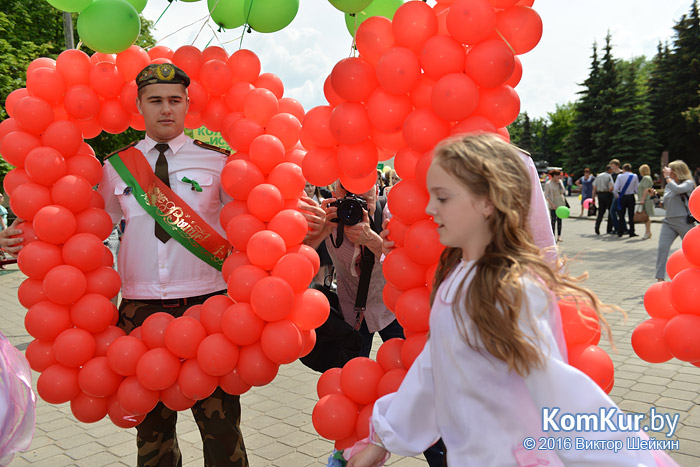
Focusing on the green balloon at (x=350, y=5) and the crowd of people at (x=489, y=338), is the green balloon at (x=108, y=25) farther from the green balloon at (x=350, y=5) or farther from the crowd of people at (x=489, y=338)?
the crowd of people at (x=489, y=338)

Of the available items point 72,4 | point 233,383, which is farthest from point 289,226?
point 72,4

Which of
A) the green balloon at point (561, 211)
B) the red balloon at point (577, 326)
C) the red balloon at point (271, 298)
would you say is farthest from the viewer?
the green balloon at point (561, 211)

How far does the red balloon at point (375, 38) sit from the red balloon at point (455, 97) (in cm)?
40

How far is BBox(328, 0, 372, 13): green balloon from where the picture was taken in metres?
2.74

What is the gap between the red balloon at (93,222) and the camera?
115 inches

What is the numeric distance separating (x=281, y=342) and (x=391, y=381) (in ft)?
1.68

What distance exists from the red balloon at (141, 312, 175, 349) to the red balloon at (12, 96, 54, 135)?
1.16 meters

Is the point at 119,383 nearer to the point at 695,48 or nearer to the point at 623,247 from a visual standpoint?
the point at 623,247

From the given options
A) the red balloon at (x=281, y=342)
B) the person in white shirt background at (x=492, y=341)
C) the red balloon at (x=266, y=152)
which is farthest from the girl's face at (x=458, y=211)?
the red balloon at (x=266, y=152)

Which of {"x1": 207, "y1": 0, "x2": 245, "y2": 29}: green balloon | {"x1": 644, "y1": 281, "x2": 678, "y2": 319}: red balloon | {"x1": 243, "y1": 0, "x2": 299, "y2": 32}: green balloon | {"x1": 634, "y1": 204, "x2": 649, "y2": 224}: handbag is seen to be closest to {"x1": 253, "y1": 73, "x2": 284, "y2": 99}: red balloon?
{"x1": 243, "y1": 0, "x2": 299, "y2": 32}: green balloon

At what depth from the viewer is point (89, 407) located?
8.98ft

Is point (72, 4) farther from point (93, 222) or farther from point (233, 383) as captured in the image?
point (233, 383)

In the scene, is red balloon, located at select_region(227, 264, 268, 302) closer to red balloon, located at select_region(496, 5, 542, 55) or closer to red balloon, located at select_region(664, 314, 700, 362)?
red balloon, located at select_region(496, 5, 542, 55)

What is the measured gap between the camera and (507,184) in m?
1.58
